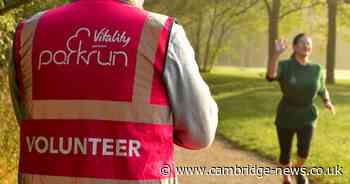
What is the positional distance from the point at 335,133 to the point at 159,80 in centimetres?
1194

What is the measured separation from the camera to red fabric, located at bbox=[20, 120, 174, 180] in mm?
2199

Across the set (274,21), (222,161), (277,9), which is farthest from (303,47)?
(277,9)

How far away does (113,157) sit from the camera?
220cm

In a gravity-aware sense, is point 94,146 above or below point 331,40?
below

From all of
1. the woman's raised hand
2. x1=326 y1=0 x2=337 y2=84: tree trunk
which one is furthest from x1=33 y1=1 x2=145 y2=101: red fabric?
x1=326 y1=0 x2=337 y2=84: tree trunk

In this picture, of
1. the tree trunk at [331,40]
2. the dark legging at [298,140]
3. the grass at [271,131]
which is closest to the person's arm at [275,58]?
the dark legging at [298,140]

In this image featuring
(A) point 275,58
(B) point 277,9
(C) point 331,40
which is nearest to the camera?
(A) point 275,58

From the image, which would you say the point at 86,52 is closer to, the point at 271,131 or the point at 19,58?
the point at 19,58

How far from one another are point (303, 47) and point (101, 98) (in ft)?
17.6

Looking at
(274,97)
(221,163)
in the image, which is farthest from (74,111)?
(274,97)

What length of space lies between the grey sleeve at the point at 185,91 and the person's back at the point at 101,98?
0.9 inches

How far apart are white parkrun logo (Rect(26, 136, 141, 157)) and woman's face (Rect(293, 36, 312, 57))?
5.35 meters

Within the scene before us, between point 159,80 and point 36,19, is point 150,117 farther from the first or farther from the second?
point 36,19

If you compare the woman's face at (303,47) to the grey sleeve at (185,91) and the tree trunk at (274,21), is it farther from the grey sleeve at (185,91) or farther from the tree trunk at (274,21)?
the tree trunk at (274,21)
